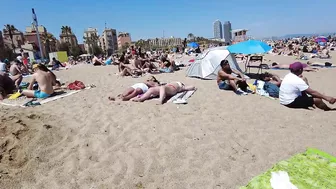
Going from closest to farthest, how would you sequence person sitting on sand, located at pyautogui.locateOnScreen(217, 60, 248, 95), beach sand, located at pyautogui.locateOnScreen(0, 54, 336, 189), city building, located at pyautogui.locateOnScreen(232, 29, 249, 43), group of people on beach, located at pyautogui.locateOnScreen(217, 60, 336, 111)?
beach sand, located at pyautogui.locateOnScreen(0, 54, 336, 189)
group of people on beach, located at pyautogui.locateOnScreen(217, 60, 336, 111)
person sitting on sand, located at pyautogui.locateOnScreen(217, 60, 248, 95)
city building, located at pyautogui.locateOnScreen(232, 29, 249, 43)

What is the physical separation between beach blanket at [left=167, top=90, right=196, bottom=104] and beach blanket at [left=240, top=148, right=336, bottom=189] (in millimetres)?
2894

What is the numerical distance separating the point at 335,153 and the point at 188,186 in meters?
1.82

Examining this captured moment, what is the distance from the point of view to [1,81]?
257 inches

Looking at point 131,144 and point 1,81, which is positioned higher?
point 1,81

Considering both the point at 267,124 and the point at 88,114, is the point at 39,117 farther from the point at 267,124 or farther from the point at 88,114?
the point at 267,124

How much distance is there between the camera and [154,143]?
10.0 ft

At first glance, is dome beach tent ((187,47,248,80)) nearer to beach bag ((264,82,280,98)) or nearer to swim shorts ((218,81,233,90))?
swim shorts ((218,81,233,90))

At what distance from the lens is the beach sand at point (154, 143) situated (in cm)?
238

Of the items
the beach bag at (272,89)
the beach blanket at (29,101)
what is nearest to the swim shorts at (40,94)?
the beach blanket at (29,101)

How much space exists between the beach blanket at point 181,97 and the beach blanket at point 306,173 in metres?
2.89

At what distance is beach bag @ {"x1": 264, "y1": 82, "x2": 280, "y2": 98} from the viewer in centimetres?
511

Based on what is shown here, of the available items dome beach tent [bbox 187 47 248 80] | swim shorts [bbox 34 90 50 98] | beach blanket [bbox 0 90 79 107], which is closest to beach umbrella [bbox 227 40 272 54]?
dome beach tent [bbox 187 47 248 80]

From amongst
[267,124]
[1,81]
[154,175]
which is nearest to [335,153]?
[267,124]

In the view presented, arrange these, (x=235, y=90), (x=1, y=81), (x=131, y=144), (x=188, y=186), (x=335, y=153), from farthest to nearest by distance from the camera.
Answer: (x=1, y=81)
(x=235, y=90)
(x=131, y=144)
(x=335, y=153)
(x=188, y=186)
